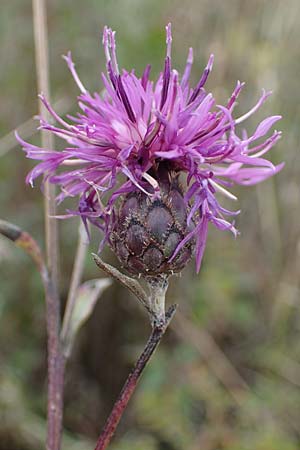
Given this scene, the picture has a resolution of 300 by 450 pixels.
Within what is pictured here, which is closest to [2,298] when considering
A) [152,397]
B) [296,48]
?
[152,397]

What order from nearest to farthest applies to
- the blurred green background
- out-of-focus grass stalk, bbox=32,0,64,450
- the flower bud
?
the flower bud
out-of-focus grass stalk, bbox=32,0,64,450
the blurred green background

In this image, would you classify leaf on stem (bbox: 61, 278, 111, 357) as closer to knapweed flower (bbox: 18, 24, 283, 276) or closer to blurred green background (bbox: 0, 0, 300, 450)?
knapweed flower (bbox: 18, 24, 283, 276)

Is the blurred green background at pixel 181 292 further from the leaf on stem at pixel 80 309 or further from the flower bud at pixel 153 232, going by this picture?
the flower bud at pixel 153 232

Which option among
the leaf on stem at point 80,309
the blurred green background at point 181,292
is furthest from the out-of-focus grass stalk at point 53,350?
the blurred green background at point 181,292

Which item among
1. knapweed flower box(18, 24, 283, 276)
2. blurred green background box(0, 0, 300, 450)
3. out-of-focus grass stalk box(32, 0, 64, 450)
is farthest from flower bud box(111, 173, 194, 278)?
blurred green background box(0, 0, 300, 450)

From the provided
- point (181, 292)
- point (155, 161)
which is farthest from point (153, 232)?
point (181, 292)

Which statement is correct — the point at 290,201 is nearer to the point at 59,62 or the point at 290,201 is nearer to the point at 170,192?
the point at 59,62

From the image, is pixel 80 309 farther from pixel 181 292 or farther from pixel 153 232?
pixel 181 292
